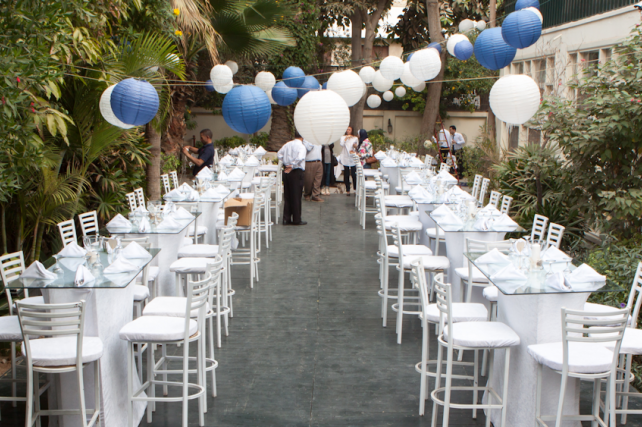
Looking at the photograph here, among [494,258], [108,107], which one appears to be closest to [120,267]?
[108,107]

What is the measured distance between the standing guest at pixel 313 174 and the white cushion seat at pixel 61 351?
8.99 meters

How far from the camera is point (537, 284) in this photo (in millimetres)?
4301

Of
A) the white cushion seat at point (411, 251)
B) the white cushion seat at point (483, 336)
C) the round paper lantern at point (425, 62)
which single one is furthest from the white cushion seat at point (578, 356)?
the round paper lantern at point (425, 62)

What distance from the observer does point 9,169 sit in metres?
4.98

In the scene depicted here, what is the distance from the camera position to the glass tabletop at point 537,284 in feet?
13.6

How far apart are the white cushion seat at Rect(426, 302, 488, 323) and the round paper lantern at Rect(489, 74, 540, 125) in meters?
3.03

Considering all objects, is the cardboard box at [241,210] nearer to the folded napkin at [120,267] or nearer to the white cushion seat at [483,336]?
the folded napkin at [120,267]

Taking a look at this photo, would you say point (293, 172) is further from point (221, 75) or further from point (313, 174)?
point (313, 174)

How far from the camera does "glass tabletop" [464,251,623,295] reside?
4.14 metres

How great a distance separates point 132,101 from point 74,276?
2.41 metres

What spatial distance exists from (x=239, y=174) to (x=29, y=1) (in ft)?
19.9

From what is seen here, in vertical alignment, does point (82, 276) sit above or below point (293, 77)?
below

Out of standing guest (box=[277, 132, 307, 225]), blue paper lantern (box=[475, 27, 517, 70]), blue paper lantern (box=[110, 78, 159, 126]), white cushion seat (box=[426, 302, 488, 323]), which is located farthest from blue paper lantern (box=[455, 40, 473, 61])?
white cushion seat (box=[426, 302, 488, 323])

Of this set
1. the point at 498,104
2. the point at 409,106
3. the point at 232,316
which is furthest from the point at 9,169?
the point at 409,106
